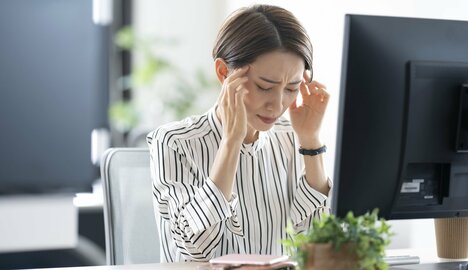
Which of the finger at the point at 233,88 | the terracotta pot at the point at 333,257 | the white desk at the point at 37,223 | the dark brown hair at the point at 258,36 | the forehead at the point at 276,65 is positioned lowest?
the white desk at the point at 37,223

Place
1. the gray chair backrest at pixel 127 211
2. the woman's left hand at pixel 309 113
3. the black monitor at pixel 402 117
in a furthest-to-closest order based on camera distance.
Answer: the gray chair backrest at pixel 127 211
the woman's left hand at pixel 309 113
the black monitor at pixel 402 117

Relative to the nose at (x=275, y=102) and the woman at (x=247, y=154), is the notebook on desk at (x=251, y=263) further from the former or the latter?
the nose at (x=275, y=102)

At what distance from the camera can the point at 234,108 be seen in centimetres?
191

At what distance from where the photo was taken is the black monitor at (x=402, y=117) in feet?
5.09

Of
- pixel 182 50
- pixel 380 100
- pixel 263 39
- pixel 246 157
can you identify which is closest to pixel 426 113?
pixel 380 100

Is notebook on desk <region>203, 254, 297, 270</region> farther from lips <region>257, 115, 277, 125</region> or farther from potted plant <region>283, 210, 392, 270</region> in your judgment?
lips <region>257, 115, 277, 125</region>

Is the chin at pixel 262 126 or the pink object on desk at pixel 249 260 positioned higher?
the chin at pixel 262 126

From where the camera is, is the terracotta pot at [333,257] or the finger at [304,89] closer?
the terracotta pot at [333,257]

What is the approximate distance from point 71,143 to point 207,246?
3224 millimetres

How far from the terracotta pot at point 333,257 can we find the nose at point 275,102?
61 centimetres

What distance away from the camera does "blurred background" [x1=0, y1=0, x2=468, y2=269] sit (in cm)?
493

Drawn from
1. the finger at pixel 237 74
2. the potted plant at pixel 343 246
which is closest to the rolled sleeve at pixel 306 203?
the finger at pixel 237 74

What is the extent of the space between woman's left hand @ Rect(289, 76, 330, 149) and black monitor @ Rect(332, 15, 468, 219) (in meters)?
0.42

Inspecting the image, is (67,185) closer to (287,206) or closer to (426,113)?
(287,206)
